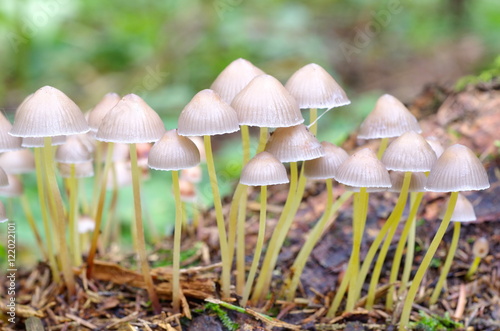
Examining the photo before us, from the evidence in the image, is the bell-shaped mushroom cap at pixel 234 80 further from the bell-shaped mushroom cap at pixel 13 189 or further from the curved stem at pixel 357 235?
the bell-shaped mushroom cap at pixel 13 189

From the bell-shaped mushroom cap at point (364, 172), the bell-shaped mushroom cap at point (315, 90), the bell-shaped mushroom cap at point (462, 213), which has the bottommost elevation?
the bell-shaped mushroom cap at point (462, 213)

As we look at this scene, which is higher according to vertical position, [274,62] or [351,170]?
[274,62]

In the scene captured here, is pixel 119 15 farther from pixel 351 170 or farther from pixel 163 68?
pixel 351 170

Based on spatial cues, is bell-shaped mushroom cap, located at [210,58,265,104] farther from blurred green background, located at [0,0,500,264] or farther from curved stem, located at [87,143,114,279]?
blurred green background, located at [0,0,500,264]

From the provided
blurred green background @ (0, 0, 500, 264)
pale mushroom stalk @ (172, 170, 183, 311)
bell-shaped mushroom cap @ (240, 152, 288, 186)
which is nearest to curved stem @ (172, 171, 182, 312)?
pale mushroom stalk @ (172, 170, 183, 311)

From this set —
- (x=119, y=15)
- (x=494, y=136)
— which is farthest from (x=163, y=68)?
(x=494, y=136)

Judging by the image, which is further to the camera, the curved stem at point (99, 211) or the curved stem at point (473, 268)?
the curved stem at point (473, 268)

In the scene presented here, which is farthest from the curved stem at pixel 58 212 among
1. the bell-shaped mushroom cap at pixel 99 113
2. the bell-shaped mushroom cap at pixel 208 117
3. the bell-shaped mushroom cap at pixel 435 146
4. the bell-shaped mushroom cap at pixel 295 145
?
the bell-shaped mushroom cap at pixel 435 146
